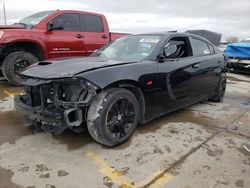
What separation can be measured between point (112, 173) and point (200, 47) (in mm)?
3333

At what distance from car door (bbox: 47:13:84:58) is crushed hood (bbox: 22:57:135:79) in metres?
3.04

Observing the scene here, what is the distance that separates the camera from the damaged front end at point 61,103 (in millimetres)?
3242

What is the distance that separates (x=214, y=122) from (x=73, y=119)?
254 centimetres

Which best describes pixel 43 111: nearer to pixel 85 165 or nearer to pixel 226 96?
pixel 85 165

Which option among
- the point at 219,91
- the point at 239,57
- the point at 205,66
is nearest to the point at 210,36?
the point at 239,57

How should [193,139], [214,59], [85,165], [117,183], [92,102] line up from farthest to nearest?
[214,59], [193,139], [92,102], [85,165], [117,183]

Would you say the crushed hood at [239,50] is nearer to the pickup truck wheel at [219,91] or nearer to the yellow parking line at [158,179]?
the pickup truck wheel at [219,91]

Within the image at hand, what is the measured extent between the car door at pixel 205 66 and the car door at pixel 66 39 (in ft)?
10.7

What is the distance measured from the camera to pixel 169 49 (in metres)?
4.43

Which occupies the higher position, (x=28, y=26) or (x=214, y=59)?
(x=28, y=26)

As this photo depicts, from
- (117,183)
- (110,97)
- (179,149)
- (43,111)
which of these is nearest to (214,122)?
(179,149)

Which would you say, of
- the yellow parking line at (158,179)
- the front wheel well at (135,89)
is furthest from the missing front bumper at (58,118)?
the yellow parking line at (158,179)

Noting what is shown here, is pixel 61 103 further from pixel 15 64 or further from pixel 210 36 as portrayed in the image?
pixel 210 36

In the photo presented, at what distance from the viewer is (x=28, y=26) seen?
6.82 meters
